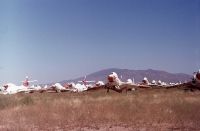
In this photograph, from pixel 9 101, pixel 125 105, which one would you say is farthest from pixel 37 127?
pixel 9 101

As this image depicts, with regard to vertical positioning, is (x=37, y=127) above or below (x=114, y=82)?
below

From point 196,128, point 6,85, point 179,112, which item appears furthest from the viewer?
point 6,85

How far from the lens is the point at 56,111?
650 inches

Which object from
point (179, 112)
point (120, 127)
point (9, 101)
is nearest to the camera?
point (120, 127)

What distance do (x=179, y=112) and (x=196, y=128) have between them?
255cm

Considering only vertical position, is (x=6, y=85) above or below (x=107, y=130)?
above

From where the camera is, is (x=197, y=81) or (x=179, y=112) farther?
(x=197, y=81)

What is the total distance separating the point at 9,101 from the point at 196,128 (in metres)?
13.6

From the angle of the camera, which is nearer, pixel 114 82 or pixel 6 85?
pixel 114 82

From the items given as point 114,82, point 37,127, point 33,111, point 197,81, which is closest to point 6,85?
point 114,82

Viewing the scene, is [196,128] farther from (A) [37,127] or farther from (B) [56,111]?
(B) [56,111]

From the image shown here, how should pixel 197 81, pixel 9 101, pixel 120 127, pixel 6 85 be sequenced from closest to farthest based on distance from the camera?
pixel 120 127 → pixel 9 101 → pixel 197 81 → pixel 6 85

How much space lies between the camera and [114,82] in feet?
93.8

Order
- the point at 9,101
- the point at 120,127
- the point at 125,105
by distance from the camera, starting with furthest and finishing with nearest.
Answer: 1. the point at 9,101
2. the point at 125,105
3. the point at 120,127
